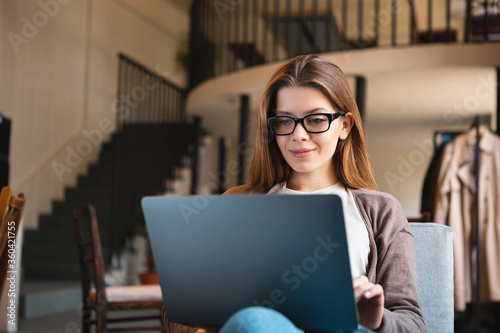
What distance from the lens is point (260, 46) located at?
9.85m

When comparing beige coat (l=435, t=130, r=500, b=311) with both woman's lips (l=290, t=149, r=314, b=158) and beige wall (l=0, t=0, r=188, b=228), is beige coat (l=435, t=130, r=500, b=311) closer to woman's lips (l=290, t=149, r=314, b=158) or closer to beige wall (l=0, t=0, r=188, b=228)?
woman's lips (l=290, t=149, r=314, b=158)

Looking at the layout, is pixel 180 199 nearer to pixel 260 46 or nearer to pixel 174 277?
pixel 174 277

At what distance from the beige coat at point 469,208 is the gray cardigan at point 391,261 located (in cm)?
244

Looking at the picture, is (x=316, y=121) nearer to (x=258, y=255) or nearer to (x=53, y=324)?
(x=258, y=255)

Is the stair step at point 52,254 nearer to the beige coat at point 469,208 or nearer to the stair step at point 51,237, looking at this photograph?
the stair step at point 51,237

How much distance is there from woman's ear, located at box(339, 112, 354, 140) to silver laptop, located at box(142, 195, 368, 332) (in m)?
0.48

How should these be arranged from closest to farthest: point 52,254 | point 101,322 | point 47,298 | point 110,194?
point 101,322 → point 47,298 → point 52,254 → point 110,194

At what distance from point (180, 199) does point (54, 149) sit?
6.11 m

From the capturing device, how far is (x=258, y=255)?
908 millimetres

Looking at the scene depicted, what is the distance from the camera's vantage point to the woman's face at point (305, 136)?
4.08ft

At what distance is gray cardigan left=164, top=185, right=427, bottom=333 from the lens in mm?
1096

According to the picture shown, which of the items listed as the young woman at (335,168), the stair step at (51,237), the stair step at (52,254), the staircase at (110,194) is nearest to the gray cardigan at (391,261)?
the young woman at (335,168)

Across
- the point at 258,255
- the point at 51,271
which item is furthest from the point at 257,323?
the point at 51,271

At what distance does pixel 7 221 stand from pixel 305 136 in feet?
3.37
